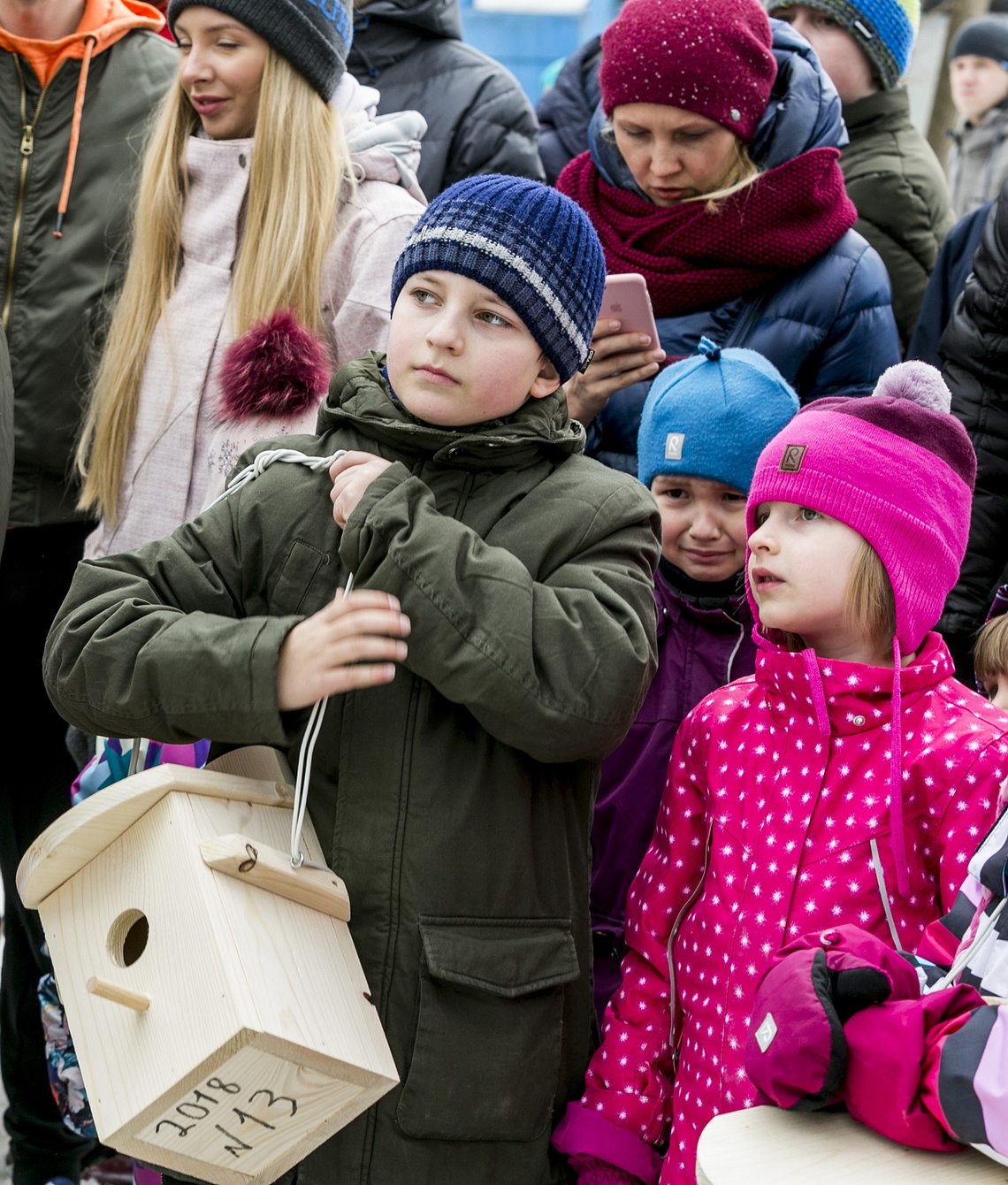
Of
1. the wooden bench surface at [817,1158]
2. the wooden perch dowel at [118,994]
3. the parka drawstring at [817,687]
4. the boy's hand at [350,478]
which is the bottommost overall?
the wooden bench surface at [817,1158]

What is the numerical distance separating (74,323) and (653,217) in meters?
1.20

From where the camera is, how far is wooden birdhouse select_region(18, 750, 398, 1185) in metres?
1.53

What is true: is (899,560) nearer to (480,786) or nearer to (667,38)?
(480,786)

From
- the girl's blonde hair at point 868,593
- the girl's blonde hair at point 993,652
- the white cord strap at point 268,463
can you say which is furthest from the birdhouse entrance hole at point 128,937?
the girl's blonde hair at point 993,652

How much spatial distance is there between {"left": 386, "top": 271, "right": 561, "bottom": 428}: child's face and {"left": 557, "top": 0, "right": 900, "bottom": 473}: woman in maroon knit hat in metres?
0.78

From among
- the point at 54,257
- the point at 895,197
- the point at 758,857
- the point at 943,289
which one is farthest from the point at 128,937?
the point at 895,197

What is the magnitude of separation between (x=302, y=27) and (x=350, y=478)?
131cm

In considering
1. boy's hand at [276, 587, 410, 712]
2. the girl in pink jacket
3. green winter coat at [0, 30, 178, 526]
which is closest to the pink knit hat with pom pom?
the girl in pink jacket

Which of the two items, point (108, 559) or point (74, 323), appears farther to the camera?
point (74, 323)

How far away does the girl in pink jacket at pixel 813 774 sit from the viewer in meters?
1.79

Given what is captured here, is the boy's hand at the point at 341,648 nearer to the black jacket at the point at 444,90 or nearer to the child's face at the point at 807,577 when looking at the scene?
the child's face at the point at 807,577

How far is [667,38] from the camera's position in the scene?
108 inches

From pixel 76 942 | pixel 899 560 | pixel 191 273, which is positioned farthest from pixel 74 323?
pixel 899 560

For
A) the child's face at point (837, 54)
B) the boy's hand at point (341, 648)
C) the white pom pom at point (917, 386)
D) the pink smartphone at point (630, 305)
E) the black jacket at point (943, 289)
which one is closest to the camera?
the boy's hand at point (341, 648)
